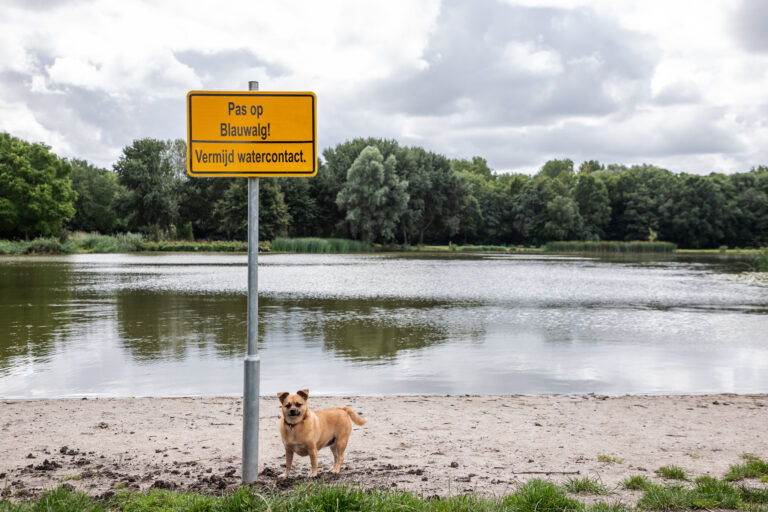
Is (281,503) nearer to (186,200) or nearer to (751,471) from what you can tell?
(751,471)

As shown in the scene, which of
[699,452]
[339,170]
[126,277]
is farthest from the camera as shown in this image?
[339,170]

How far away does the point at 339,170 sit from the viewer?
88.6 meters

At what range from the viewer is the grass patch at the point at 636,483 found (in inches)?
169

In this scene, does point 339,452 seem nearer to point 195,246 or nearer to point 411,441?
point 411,441

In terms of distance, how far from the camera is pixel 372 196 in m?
77.3

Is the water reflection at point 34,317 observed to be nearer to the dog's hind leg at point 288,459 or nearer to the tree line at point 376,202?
the dog's hind leg at point 288,459

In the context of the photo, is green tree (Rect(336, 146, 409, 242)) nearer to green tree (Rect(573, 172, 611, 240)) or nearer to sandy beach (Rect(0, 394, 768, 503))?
green tree (Rect(573, 172, 611, 240))

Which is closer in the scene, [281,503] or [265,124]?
[281,503]

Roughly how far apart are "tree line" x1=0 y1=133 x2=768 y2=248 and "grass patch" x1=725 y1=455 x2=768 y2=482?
70672 mm

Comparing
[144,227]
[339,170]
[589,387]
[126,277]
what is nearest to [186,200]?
[144,227]

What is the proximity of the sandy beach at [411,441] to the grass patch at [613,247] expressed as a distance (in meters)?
82.6

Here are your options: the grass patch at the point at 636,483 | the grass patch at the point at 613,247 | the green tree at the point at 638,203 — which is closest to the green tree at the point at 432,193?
the grass patch at the point at 613,247

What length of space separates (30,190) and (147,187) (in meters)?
15.0

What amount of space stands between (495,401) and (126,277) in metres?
25.3
